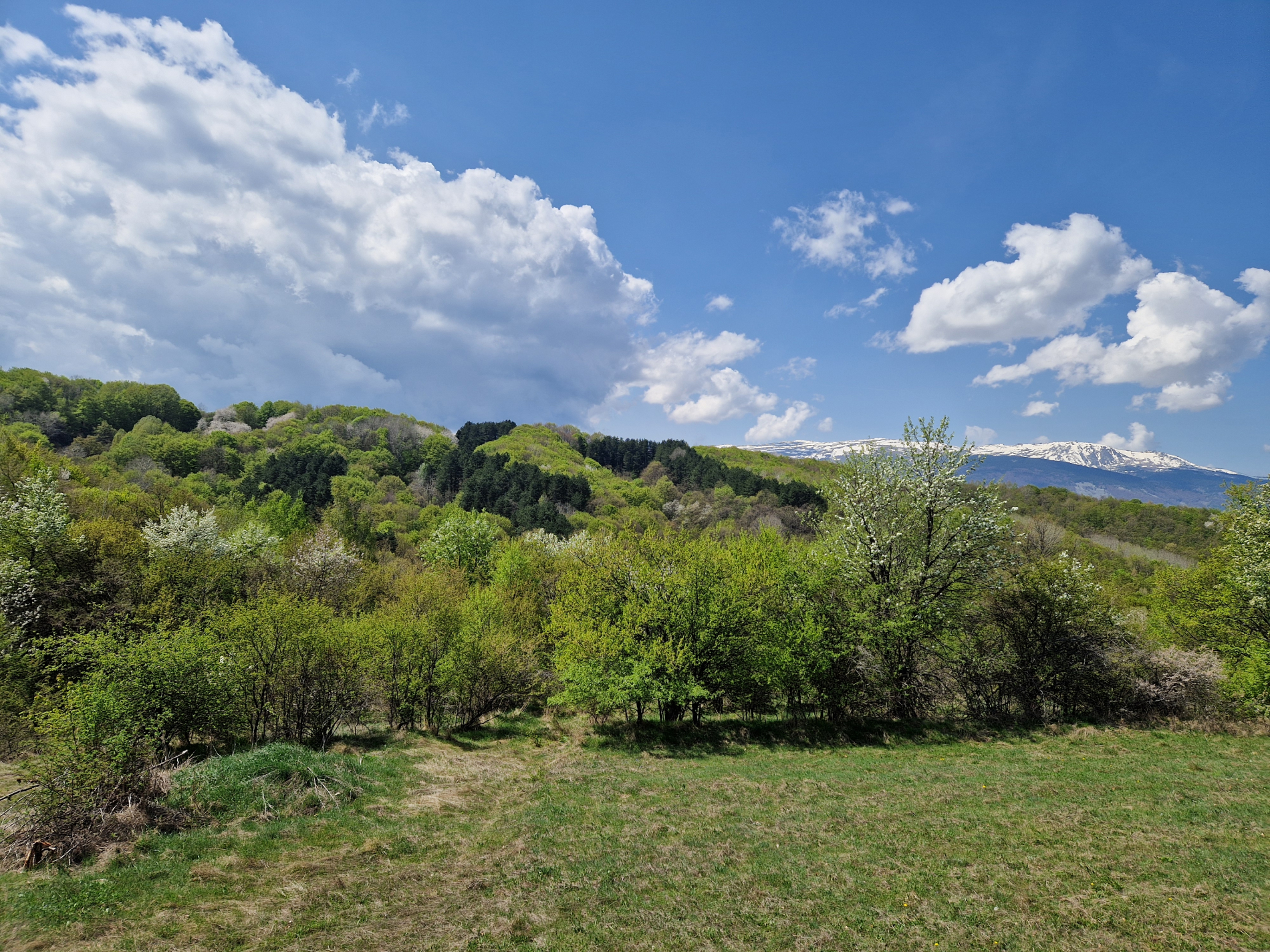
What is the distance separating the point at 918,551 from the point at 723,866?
19.5m

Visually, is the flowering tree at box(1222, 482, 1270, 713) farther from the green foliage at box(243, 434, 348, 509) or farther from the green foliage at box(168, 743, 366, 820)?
the green foliage at box(243, 434, 348, 509)

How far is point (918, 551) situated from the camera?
2564cm

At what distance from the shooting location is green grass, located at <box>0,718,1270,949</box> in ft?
28.2

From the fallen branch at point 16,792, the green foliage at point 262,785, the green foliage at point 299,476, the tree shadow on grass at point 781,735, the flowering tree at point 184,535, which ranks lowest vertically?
the tree shadow on grass at point 781,735

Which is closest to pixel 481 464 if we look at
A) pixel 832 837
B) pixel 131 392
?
pixel 131 392

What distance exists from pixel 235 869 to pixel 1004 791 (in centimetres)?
2044

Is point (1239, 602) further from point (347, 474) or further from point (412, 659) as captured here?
point (347, 474)

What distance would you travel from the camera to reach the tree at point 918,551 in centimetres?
2473

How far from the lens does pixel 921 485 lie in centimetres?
2530

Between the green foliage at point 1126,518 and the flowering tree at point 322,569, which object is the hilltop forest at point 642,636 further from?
the green foliage at point 1126,518

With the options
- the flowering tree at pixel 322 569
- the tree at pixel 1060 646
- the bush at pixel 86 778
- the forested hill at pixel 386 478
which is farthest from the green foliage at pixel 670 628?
the forested hill at pixel 386 478

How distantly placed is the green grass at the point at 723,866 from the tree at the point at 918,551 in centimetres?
653

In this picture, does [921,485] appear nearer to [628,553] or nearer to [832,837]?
[628,553]

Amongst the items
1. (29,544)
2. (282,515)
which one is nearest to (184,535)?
(29,544)
